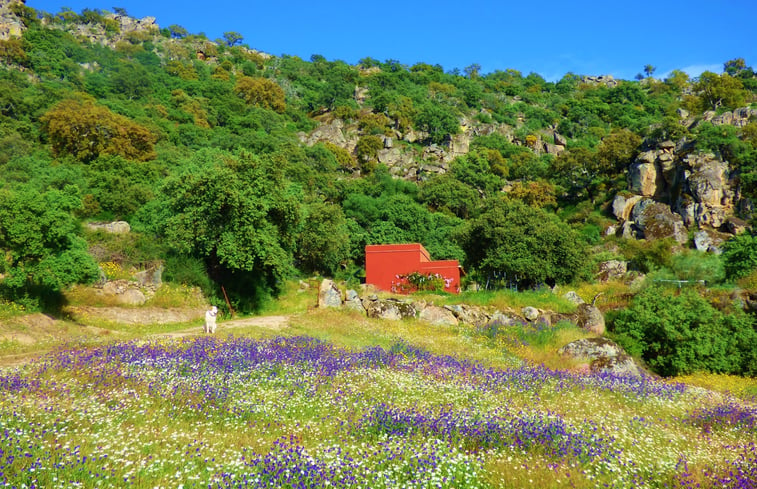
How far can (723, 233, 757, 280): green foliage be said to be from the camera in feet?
102

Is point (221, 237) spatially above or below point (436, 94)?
below

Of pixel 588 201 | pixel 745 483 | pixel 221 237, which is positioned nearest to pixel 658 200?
pixel 588 201

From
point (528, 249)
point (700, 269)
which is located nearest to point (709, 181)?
point (700, 269)

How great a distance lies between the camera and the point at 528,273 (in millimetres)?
32844

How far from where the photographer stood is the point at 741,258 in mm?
32156

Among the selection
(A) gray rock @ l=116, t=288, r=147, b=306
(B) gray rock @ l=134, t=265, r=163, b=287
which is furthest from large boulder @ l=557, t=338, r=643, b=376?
(B) gray rock @ l=134, t=265, r=163, b=287

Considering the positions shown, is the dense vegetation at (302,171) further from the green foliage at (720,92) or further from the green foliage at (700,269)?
the green foliage at (720,92)

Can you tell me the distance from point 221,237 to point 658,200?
5985 centimetres

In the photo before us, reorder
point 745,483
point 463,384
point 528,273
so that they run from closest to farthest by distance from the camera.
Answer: point 745,483, point 463,384, point 528,273

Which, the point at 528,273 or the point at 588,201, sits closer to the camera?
the point at 528,273

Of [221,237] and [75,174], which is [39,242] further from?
[75,174]

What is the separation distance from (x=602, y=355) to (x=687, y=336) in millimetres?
4506

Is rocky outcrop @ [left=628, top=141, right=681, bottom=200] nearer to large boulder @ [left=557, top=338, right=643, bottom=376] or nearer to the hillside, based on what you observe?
the hillside

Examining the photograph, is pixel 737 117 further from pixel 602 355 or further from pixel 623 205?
pixel 602 355
